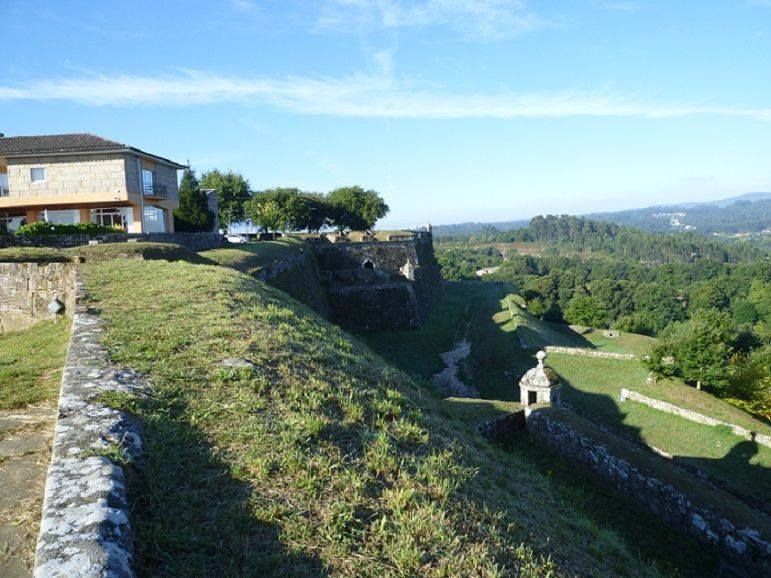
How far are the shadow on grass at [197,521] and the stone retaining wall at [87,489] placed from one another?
0.56 feet

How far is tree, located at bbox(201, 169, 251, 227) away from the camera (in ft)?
173

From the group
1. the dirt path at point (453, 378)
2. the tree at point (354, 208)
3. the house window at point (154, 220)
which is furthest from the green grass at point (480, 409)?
the tree at point (354, 208)

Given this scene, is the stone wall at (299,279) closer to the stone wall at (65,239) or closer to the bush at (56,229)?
the stone wall at (65,239)

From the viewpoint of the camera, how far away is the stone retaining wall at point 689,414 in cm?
1627

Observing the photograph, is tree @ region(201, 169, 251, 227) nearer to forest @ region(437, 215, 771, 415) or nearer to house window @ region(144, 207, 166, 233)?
house window @ region(144, 207, 166, 233)

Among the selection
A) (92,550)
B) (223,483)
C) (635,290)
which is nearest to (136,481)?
(223,483)

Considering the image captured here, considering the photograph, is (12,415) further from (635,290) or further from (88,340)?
(635,290)

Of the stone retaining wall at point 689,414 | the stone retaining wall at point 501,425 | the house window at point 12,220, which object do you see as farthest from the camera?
the house window at point 12,220

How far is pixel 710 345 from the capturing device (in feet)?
77.6

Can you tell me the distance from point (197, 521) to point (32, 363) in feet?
15.8

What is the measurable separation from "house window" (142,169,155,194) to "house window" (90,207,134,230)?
151cm

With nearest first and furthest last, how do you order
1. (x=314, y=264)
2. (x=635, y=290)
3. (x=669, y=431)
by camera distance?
(x=669, y=431)
(x=314, y=264)
(x=635, y=290)

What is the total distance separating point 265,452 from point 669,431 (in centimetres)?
1797

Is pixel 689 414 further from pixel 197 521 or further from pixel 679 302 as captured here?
pixel 679 302
